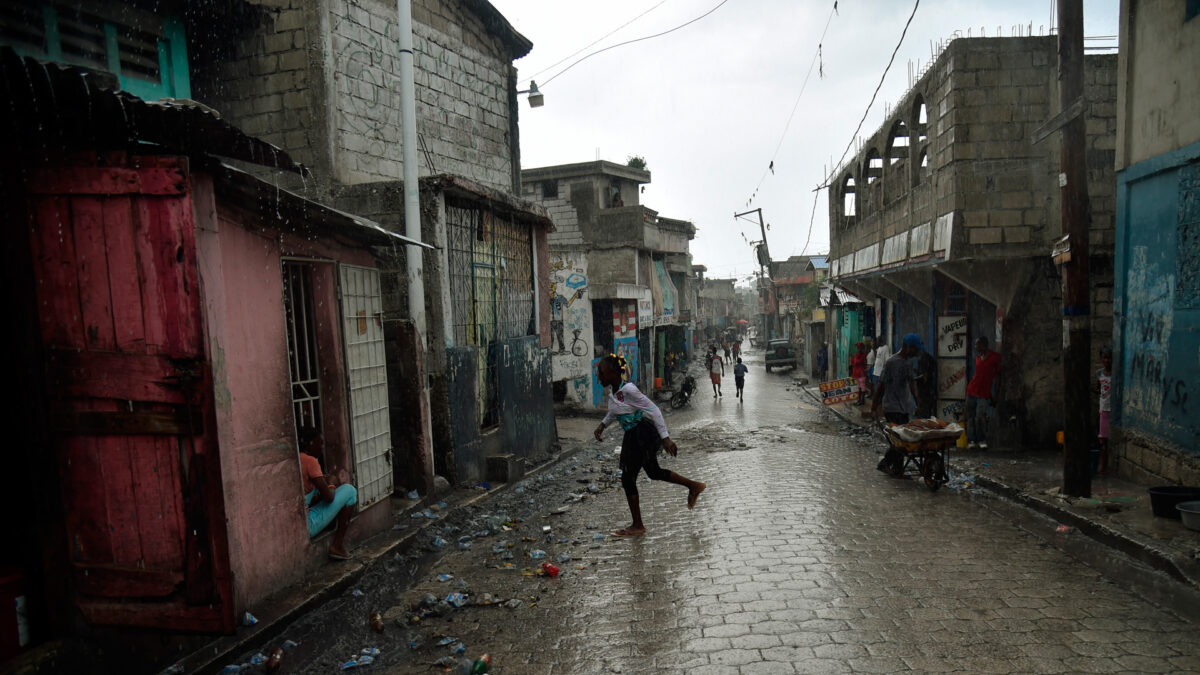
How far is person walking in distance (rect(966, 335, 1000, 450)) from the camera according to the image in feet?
36.4

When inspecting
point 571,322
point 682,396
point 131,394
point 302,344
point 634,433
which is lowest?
point 682,396

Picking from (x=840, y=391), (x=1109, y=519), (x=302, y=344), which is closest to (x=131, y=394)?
(x=302, y=344)

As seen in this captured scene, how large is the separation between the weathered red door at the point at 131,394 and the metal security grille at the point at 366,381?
276cm

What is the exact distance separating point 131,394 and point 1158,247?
10.2 metres

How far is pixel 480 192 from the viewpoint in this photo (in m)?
9.23

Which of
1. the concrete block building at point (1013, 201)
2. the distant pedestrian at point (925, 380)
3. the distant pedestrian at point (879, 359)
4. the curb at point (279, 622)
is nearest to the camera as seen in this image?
the curb at point (279, 622)

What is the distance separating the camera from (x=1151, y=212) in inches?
314

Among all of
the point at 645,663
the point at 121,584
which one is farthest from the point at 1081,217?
the point at 121,584

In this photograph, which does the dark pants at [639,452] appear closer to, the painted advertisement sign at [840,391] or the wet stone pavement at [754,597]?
the wet stone pavement at [754,597]

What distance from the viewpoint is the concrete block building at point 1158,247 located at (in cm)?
721

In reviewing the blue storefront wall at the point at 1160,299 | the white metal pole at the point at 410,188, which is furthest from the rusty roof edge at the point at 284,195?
the blue storefront wall at the point at 1160,299

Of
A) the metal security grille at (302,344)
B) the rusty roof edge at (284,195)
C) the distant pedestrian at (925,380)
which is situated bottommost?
the distant pedestrian at (925,380)

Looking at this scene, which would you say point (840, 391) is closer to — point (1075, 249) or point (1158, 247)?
point (1158, 247)

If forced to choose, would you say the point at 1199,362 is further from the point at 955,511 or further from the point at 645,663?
the point at 645,663
